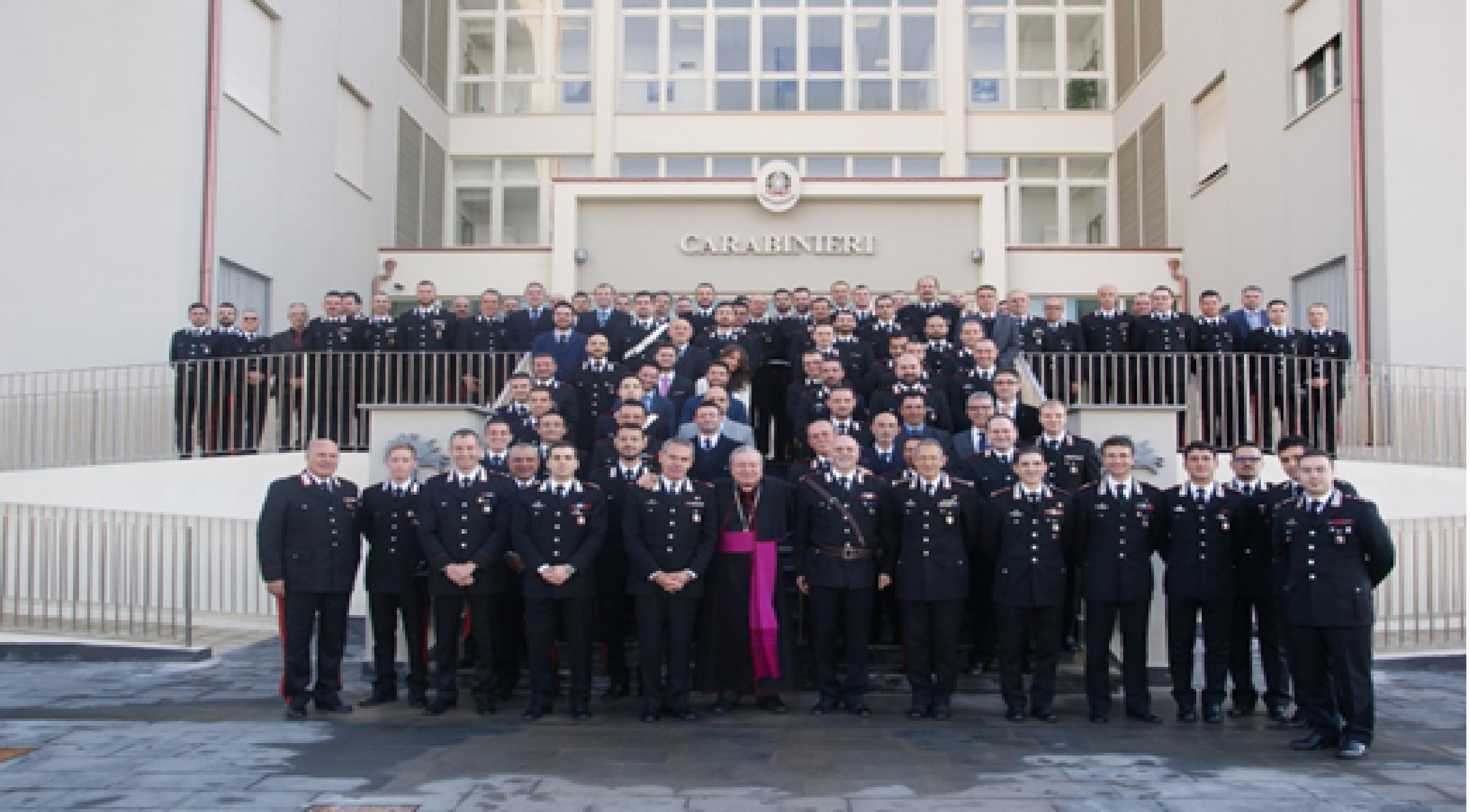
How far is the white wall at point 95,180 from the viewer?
50.8 ft

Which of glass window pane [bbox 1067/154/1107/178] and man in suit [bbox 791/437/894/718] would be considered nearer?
man in suit [bbox 791/437/894/718]

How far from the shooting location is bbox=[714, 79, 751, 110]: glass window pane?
2509 centimetres

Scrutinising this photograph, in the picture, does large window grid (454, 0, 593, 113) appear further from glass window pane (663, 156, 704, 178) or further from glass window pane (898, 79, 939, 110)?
glass window pane (898, 79, 939, 110)

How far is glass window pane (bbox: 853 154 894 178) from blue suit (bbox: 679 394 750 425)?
48.3 feet

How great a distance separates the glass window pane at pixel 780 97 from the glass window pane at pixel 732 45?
2.37ft


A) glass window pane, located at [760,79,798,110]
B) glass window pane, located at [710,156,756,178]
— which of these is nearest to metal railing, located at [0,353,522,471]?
glass window pane, located at [710,156,756,178]

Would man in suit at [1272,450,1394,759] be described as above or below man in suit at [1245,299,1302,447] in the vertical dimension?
below

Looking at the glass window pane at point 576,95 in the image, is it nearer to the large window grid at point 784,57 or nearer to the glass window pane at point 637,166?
the large window grid at point 784,57

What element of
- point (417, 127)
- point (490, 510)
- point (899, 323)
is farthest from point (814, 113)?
point (490, 510)

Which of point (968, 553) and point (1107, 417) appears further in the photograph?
point (1107, 417)

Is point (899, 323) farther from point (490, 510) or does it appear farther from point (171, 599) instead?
point (171, 599)

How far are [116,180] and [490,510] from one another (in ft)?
32.7

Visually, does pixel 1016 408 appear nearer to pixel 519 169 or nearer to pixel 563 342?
pixel 563 342

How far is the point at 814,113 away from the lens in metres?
24.7
